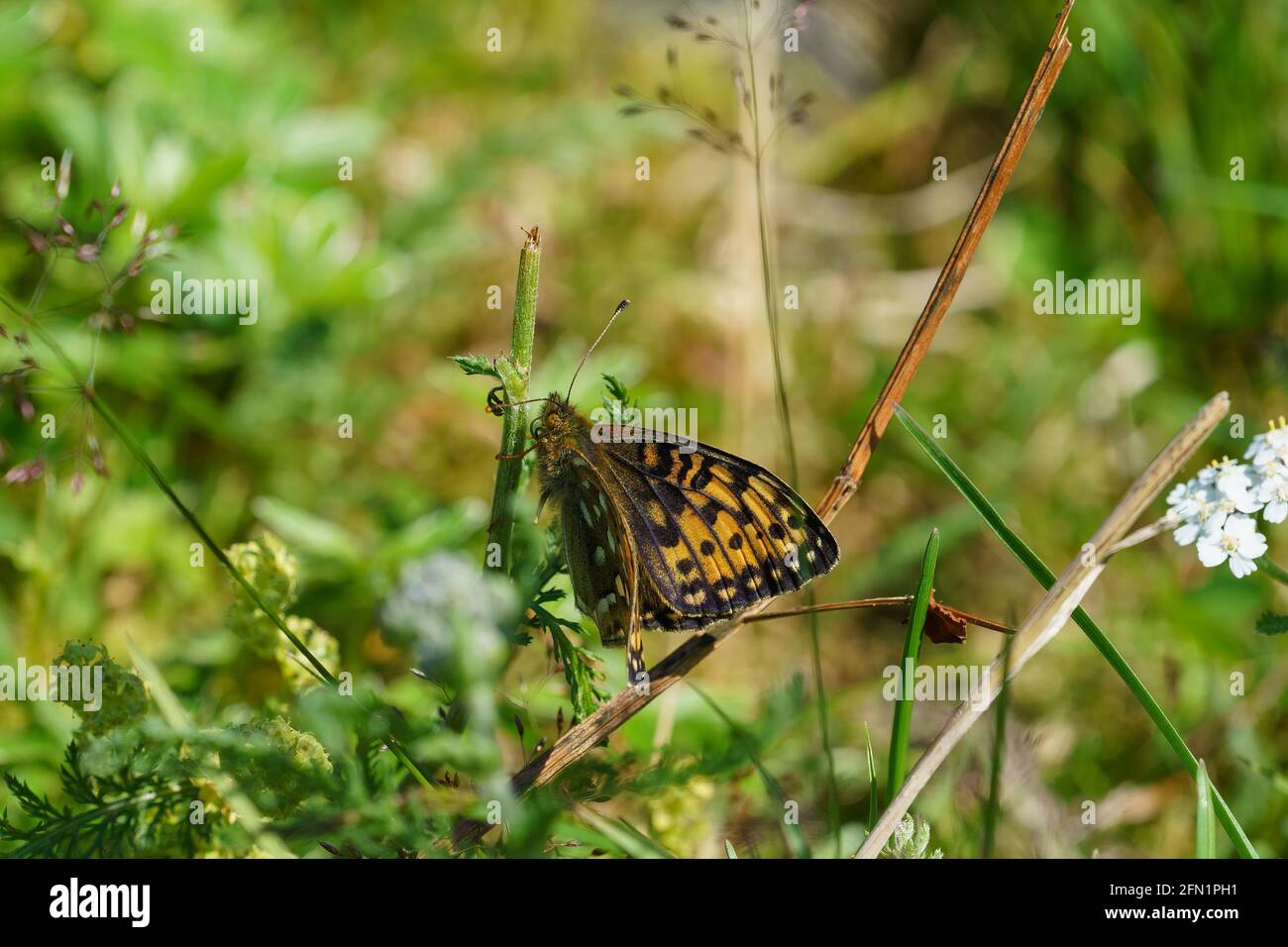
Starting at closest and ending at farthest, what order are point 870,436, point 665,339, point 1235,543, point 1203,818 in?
1. point 1203,818
2. point 1235,543
3. point 870,436
4. point 665,339

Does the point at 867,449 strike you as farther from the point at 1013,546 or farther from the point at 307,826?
the point at 307,826

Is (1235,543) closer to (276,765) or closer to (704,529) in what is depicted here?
(704,529)

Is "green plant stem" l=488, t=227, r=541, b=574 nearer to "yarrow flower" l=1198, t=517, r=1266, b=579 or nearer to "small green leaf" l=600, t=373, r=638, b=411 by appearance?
"small green leaf" l=600, t=373, r=638, b=411

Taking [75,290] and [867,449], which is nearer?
[867,449]

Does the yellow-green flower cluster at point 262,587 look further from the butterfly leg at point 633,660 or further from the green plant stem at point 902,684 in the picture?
the green plant stem at point 902,684

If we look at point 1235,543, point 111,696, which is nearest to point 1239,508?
point 1235,543

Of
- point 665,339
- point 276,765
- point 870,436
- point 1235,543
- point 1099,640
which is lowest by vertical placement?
point 276,765
